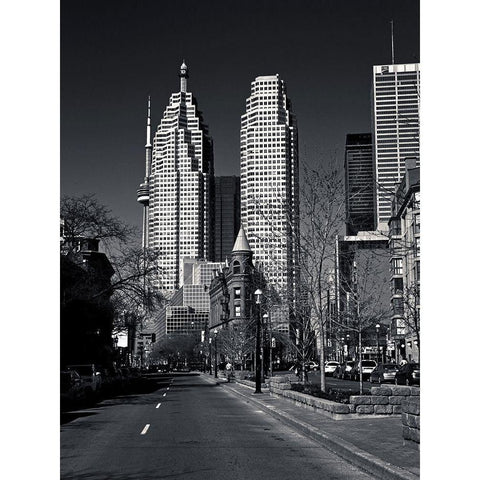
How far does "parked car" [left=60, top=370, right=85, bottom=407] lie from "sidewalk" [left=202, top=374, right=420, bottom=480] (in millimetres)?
10422

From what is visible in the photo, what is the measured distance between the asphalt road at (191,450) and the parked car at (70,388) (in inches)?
236

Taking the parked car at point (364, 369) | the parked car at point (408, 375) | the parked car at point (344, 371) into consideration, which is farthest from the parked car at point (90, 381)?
the parked car at point (344, 371)

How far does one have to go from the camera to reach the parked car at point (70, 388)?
92.0ft

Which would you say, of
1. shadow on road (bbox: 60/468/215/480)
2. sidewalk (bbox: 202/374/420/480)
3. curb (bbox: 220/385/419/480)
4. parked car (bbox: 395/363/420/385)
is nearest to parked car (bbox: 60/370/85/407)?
sidewalk (bbox: 202/374/420/480)

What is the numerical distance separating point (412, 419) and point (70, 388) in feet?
65.2

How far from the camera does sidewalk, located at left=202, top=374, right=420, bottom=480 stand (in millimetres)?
10273
